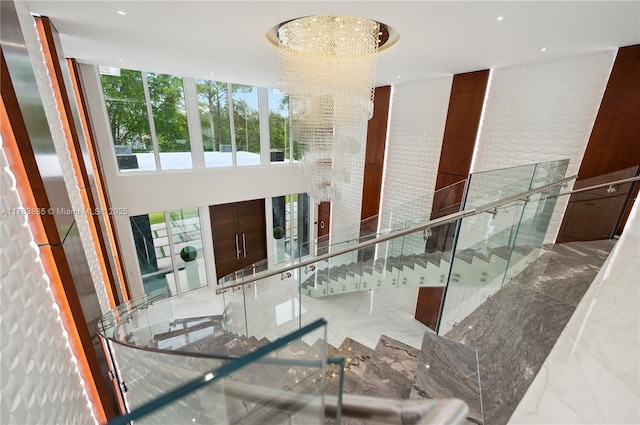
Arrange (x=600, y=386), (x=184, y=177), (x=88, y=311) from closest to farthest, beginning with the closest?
(x=600, y=386), (x=88, y=311), (x=184, y=177)

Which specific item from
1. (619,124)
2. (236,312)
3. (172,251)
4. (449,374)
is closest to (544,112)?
(619,124)

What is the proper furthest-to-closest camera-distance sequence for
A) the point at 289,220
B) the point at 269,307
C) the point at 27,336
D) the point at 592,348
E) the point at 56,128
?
the point at 289,220 < the point at 269,307 < the point at 56,128 < the point at 27,336 < the point at 592,348

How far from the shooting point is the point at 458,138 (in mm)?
5332

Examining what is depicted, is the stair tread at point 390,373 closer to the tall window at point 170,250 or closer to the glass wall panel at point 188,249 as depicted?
the tall window at point 170,250

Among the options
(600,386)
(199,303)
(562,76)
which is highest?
(562,76)

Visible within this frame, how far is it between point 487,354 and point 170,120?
705 centimetres

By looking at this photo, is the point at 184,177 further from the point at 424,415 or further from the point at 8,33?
the point at 424,415

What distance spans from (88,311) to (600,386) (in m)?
3.56

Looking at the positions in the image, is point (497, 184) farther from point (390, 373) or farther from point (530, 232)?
point (390, 373)

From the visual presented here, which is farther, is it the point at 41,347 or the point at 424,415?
the point at 41,347

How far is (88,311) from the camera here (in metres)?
2.41

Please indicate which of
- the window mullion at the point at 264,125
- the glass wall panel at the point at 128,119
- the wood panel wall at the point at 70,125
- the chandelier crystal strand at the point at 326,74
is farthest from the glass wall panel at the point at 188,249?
the chandelier crystal strand at the point at 326,74

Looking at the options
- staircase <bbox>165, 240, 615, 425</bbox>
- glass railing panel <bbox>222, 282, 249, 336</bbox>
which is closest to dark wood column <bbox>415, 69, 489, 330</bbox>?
staircase <bbox>165, 240, 615, 425</bbox>

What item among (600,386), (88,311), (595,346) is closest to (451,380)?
(600,386)
